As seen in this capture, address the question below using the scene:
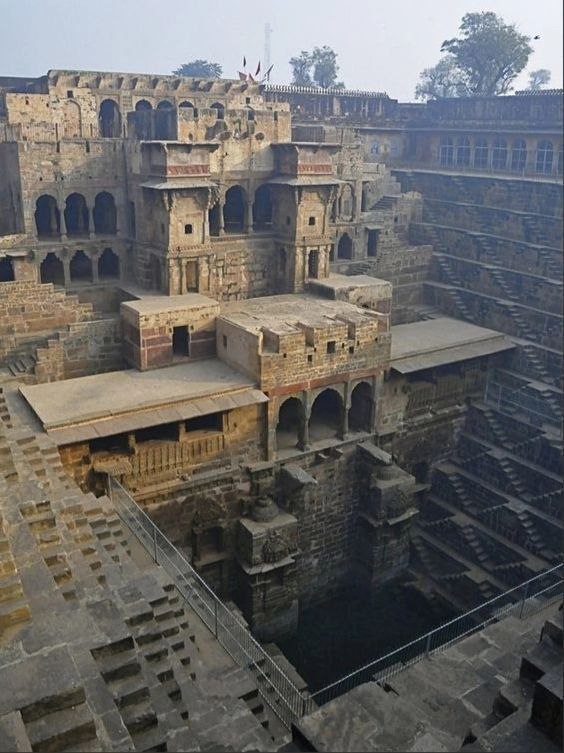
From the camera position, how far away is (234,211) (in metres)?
26.5

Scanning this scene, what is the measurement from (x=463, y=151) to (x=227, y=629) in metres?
28.9

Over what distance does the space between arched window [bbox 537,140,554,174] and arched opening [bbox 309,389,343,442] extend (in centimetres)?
1566

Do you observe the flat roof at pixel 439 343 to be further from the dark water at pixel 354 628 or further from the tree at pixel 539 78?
the tree at pixel 539 78

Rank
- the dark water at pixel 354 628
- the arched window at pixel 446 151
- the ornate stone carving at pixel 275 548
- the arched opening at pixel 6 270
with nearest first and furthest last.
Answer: the dark water at pixel 354 628, the ornate stone carving at pixel 275 548, the arched opening at pixel 6 270, the arched window at pixel 446 151

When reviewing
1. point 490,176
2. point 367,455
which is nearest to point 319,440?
point 367,455

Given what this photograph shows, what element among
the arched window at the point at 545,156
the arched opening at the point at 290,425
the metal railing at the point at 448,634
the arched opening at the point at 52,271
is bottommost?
the metal railing at the point at 448,634

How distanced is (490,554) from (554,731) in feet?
46.8

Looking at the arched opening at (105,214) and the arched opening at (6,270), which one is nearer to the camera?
the arched opening at (6,270)

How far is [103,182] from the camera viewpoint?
2353cm

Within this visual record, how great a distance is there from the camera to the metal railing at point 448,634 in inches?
478

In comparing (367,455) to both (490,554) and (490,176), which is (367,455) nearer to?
(490,554)

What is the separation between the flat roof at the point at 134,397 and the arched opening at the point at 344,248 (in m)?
10.8

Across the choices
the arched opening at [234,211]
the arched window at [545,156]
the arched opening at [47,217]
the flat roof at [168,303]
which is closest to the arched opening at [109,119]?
the arched opening at [47,217]

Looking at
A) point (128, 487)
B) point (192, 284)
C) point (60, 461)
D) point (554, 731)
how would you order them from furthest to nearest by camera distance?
point (192, 284) < point (128, 487) < point (60, 461) < point (554, 731)
